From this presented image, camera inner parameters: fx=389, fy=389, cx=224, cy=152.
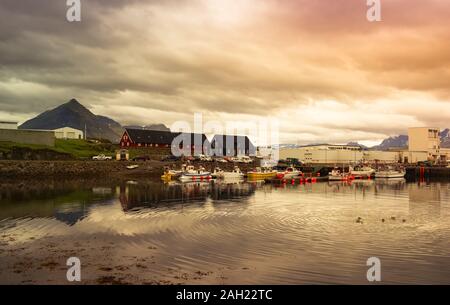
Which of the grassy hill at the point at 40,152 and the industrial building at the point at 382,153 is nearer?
the grassy hill at the point at 40,152

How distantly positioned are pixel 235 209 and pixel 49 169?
5484cm

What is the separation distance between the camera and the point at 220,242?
2325cm

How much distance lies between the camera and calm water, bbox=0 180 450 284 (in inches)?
666

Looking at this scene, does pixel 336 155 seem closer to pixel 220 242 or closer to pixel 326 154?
pixel 326 154

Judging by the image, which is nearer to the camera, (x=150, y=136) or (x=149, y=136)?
(x=149, y=136)

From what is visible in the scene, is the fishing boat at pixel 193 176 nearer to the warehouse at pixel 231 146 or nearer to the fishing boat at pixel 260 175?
the fishing boat at pixel 260 175

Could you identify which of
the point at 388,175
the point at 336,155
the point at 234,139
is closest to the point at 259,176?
the point at 388,175

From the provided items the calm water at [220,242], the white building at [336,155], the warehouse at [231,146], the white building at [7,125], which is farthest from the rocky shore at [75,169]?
the white building at [336,155]

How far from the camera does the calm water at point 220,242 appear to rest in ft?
55.5

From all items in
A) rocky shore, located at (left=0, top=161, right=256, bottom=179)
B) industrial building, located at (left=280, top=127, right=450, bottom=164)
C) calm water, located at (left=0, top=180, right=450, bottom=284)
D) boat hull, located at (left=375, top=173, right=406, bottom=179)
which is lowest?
boat hull, located at (left=375, top=173, right=406, bottom=179)

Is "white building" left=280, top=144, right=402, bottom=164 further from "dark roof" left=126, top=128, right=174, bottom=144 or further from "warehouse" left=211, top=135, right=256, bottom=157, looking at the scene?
"dark roof" left=126, top=128, right=174, bottom=144

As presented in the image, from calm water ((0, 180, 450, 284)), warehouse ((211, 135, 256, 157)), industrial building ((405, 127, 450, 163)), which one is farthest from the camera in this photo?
industrial building ((405, 127, 450, 163))

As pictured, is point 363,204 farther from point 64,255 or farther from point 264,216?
point 64,255

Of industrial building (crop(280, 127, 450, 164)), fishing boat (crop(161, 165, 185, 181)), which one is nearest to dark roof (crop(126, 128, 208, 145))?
fishing boat (crop(161, 165, 185, 181))
